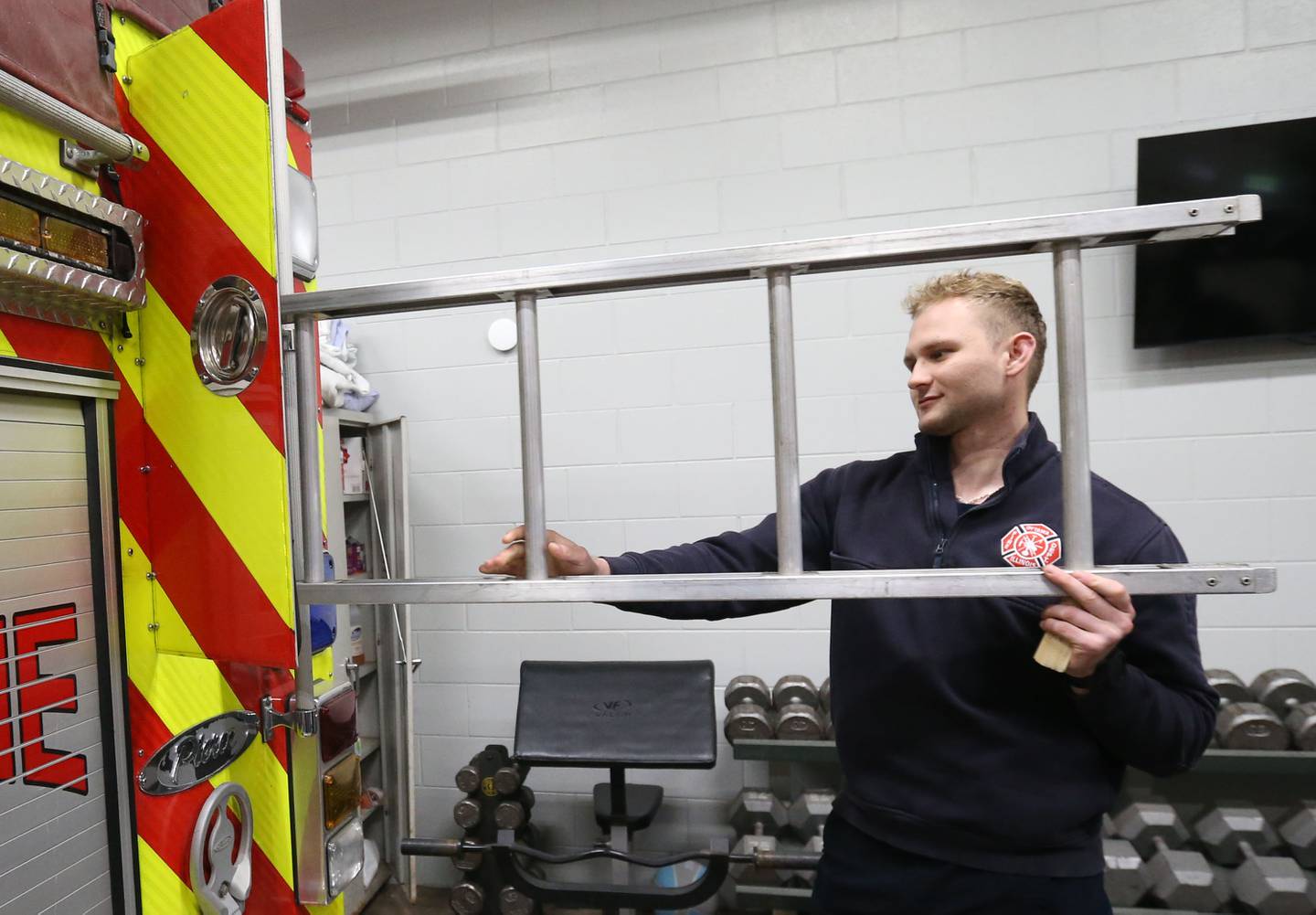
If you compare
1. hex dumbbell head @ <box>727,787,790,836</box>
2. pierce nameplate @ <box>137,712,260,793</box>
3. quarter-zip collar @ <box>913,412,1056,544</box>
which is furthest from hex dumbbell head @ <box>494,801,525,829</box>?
quarter-zip collar @ <box>913,412,1056,544</box>

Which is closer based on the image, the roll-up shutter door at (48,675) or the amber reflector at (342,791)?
the roll-up shutter door at (48,675)

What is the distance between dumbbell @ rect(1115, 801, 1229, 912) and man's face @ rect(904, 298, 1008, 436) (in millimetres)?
1676

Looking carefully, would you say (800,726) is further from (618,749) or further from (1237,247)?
(1237,247)

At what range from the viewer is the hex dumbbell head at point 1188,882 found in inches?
74.3

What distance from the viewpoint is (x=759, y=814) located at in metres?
2.19

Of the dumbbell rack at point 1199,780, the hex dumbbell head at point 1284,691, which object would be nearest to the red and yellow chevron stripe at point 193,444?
the dumbbell rack at point 1199,780

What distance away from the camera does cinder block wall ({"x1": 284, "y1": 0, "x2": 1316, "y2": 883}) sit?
7.09 feet

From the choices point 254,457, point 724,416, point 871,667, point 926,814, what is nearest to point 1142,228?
point 871,667

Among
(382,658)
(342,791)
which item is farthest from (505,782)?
(342,791)

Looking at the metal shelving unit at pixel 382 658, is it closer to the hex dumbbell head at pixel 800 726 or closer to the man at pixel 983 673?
the hex dumbbell head at pixel 800 726

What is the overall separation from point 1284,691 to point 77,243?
2.94 metres

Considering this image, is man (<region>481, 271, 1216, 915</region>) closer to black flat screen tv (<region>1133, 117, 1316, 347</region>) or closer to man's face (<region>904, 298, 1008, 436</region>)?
man's face (<region>904, 298, 1008, 436</region>)

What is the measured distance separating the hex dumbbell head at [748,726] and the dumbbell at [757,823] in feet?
0.85

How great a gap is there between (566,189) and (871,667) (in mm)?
2019
